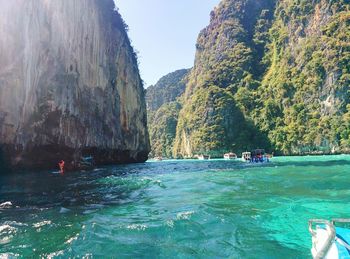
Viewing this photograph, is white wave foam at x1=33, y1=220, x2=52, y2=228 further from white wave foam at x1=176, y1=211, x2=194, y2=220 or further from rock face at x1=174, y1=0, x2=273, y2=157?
rock face at x1=174, y1=0, x2=273, y2=157

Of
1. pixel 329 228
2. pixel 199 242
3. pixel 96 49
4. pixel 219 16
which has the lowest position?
pixel 199 242

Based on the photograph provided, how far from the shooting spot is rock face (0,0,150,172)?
3834 centimetres

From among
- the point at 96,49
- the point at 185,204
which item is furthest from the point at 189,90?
the point at 185,204

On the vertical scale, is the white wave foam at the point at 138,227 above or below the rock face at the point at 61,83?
below

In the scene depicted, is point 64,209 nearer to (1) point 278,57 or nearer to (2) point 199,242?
(2) point 199,242

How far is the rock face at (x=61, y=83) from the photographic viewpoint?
38344 mm

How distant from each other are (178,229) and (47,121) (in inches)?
1448

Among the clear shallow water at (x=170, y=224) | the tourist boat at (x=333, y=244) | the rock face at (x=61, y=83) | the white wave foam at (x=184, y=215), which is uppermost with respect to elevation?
the rock face at (x=61, y=83)

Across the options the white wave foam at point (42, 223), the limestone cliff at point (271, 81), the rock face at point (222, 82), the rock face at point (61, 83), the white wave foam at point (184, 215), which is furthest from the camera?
the rock face at point (222, 82)

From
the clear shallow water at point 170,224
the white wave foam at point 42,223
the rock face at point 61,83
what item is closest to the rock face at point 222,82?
the rock face at point 61,83

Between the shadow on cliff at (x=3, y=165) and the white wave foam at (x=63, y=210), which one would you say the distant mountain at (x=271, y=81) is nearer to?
the shadow on cliff at (x=3, y=165)

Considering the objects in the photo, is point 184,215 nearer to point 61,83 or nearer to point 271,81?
point 61,83

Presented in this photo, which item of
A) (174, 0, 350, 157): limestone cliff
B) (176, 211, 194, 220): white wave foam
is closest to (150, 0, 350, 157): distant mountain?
(174, 0, 350, 157): limestone cliff

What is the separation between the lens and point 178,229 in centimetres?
1054
